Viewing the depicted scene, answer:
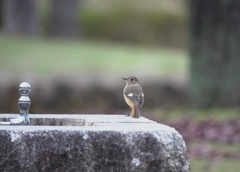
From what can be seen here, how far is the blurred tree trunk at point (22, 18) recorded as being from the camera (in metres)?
22.1

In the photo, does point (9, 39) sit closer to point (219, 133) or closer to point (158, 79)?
point (158, 79)

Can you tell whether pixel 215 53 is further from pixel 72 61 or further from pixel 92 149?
pixel 92 149

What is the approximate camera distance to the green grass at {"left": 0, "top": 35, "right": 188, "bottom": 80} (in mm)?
15867

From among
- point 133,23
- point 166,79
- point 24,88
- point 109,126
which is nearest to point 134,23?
point 133,23

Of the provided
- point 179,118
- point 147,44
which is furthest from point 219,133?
point 147,44

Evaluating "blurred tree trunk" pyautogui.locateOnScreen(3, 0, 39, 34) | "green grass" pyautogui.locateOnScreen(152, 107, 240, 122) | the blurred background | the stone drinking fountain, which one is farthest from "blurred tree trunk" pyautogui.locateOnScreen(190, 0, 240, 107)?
the stone drinking fountain

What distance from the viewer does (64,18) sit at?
22562 mm

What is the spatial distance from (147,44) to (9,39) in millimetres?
8229

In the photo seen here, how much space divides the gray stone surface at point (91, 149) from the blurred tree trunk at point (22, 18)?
55.8 feet

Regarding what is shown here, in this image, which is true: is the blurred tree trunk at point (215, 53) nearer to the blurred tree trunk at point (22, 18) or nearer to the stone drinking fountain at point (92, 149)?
the blurred tree trunk at point (22, 18)

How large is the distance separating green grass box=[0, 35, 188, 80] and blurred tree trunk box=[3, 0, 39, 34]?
3377mm

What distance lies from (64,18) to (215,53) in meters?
9.02

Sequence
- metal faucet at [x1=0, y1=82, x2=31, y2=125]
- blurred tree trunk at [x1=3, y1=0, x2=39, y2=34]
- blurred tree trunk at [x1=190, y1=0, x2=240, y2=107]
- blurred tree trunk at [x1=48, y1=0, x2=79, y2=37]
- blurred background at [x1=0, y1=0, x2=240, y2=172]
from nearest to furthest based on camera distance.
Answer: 1. metal faucet at [x1=0, y1=82, x2=31, y2=125]
2. blurred background at [x1=0, y1=0, x2=240, y2=172]
3. blurred tree trunk at [x1=190, y1=0, x2=240, y2=107]
4. blurred tree trunk at [x1=3, y1=0, x2=39, y2=34]
5. blurred tree trunk at [x1=48, y1=0, x2=79, y2=37]

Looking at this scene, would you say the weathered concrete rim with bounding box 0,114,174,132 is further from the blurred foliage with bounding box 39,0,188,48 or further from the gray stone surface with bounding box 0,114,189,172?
the blurred foliage with bounding box 39,0,188,48
